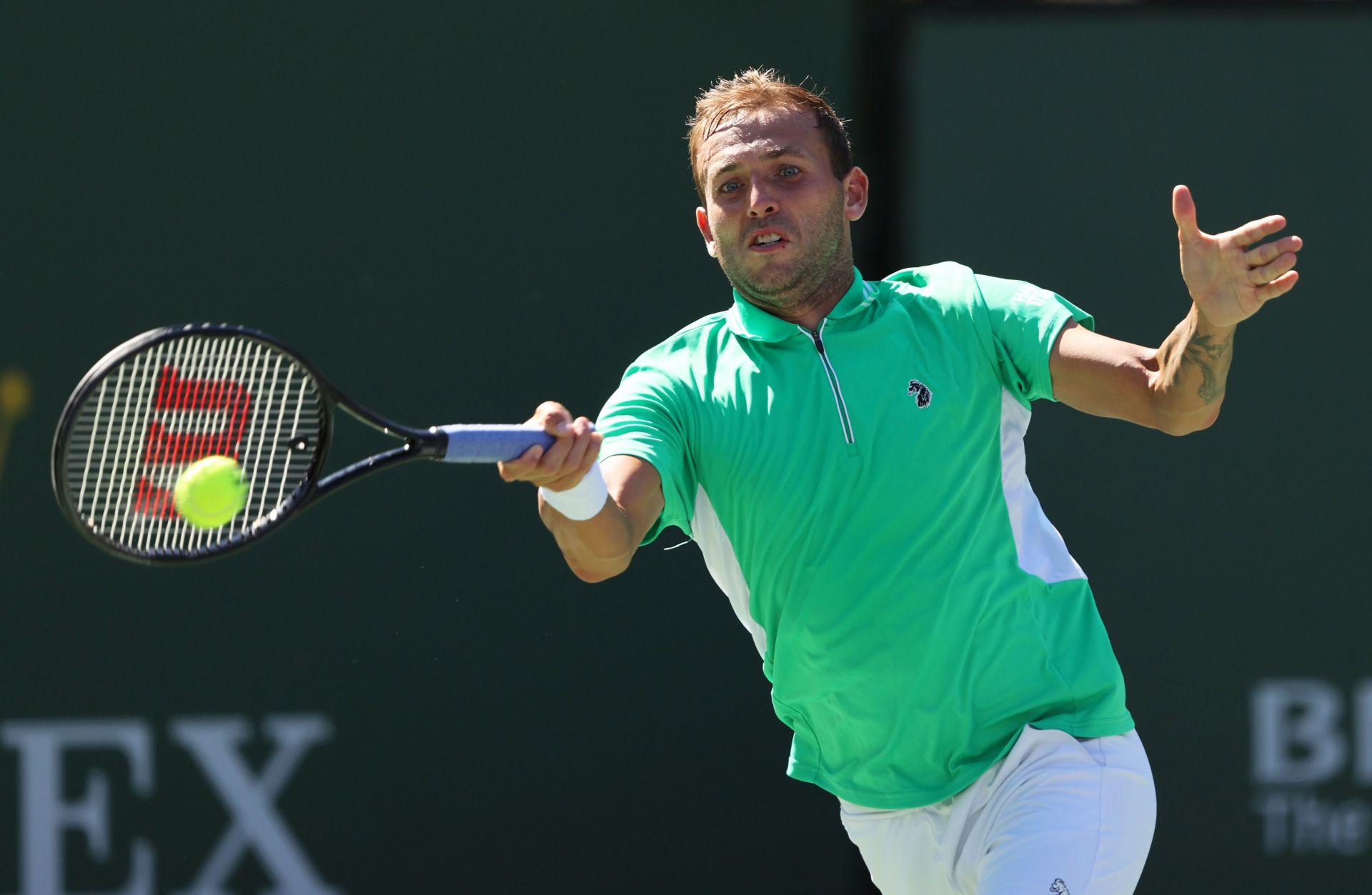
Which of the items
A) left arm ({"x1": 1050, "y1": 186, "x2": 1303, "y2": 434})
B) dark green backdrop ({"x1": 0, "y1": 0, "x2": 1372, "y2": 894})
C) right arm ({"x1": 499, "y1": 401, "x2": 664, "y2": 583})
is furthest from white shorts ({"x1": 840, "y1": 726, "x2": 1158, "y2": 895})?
dark green backdrop ({"x1": 0, "y1": 0, "x2": 1372, "y2": 894})

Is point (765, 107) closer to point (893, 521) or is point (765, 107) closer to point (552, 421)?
point (893, 521)

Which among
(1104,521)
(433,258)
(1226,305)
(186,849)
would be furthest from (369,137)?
(1226,305)

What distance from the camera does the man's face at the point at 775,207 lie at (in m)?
3.07

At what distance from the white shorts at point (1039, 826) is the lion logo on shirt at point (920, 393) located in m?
0.55

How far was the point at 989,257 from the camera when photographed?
5.02 metres

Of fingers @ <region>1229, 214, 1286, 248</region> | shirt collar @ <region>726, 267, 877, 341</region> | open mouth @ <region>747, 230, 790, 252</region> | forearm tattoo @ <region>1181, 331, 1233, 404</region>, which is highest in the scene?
open mouth @ <region>747, 230, 790, 252</region>

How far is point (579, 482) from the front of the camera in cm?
260

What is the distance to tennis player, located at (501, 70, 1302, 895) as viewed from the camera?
290cm

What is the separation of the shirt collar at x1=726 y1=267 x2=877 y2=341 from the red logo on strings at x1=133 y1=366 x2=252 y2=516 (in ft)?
2.73

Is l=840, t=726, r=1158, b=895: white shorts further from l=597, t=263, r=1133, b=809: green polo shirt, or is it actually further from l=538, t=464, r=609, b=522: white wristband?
l=538, t=464, r=609, b=522: white wristband

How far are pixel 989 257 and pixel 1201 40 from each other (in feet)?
2.77

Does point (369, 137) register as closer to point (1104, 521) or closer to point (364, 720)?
point (364, 720)

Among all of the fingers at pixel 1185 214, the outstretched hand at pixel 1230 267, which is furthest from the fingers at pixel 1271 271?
the fingers at pixel 1185 214

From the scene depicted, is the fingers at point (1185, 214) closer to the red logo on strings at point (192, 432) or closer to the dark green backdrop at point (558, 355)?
the red logo on strings at point (192, 432)
